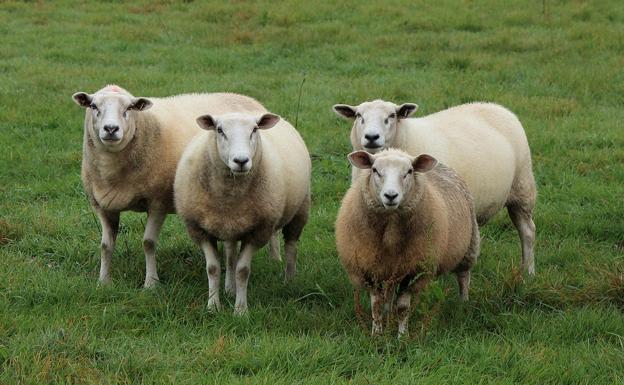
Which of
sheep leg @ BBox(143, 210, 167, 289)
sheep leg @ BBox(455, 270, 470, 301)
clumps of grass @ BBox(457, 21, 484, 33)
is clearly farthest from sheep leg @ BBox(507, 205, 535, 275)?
clumps of grass @ BBox(457, 21, 484, 33)

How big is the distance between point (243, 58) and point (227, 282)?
6.49 metres

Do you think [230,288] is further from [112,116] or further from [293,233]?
[112,116]

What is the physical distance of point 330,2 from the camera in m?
14.5

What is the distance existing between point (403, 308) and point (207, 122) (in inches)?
63.8

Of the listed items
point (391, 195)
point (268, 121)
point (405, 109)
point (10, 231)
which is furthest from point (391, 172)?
point (10, 231)

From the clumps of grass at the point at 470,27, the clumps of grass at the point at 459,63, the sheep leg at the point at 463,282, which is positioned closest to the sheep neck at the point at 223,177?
the sheep leg at the point at 463,282

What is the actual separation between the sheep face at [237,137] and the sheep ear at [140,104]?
0.64 meters

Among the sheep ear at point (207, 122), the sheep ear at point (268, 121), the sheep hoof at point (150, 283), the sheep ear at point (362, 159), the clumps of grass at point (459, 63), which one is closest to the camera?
the sheep ear at point (362, 159)

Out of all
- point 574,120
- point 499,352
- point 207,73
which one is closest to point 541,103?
point 574,120

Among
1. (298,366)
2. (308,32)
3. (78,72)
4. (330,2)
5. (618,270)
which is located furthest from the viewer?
(330,2)

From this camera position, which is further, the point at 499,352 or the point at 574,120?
the point at 574,120

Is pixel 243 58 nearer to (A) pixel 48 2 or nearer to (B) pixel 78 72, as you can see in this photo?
(B) pixel 78 72

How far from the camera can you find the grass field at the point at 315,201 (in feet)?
13.9

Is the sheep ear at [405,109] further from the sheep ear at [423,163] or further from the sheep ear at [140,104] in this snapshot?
the sheep ear at [140,104]
